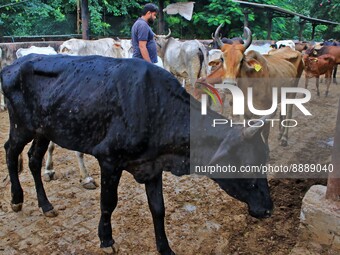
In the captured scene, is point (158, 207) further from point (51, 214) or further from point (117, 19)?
point (117, 19)

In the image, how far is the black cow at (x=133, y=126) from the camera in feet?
8.30

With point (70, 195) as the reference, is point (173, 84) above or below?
above

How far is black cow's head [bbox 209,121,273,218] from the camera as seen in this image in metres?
2.41

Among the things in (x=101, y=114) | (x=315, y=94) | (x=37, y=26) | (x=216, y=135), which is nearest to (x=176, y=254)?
(x=216, y=135)

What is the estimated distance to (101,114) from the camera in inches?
109

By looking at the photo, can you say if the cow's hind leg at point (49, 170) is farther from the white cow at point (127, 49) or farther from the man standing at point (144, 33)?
the white cow at point (127, 49)

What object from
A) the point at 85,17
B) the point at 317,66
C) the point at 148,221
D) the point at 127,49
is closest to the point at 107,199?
the point at 148,221

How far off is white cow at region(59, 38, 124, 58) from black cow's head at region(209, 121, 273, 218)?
739 centimetres

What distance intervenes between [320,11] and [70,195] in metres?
32.1

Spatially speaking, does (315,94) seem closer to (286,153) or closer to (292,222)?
(286,153)

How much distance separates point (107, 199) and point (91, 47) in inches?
303

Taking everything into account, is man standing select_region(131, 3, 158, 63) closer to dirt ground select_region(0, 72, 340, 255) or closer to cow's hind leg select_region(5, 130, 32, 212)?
dirt ground select_region(0, 72, 340, 255)

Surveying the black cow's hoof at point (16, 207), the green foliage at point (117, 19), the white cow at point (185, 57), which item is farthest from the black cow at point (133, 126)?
the green foliage at point (117, 19)

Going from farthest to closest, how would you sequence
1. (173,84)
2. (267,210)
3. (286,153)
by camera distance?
(286,153) → (173,84) → (267,210)
